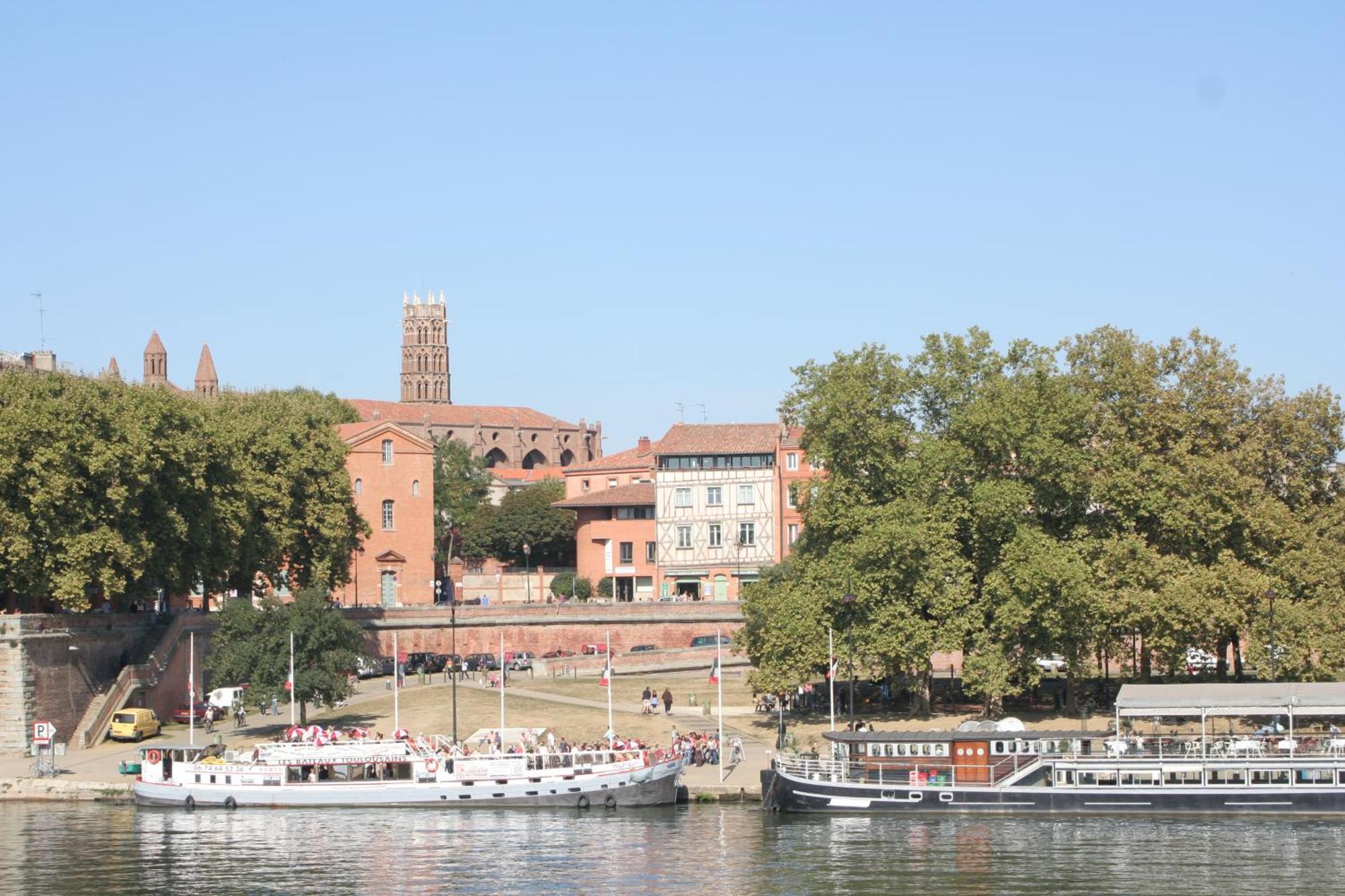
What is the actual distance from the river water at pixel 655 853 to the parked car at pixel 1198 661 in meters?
19.2

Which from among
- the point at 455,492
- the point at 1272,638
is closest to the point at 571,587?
the point at 455,492

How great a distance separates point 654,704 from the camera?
250ft

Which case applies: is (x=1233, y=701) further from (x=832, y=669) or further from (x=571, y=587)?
(x=571, y=587)

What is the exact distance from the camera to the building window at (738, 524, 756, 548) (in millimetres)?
112938

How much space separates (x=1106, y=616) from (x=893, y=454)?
33.7 ft

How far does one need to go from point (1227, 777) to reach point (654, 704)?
26.3m

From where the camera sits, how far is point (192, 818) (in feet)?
199

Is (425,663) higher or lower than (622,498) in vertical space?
lower

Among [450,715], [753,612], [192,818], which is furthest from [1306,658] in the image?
[192,818]

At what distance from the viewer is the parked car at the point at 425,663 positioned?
92750 mm

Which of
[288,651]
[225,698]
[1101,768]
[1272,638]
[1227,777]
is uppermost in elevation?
[288,651]

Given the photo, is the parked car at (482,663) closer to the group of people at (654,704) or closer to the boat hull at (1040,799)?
the group of people at (654,704)

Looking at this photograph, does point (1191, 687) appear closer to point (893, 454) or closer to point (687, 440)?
point (893, 454)

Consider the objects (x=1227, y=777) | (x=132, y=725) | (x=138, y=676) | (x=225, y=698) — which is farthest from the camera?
(x=225, y=698)
